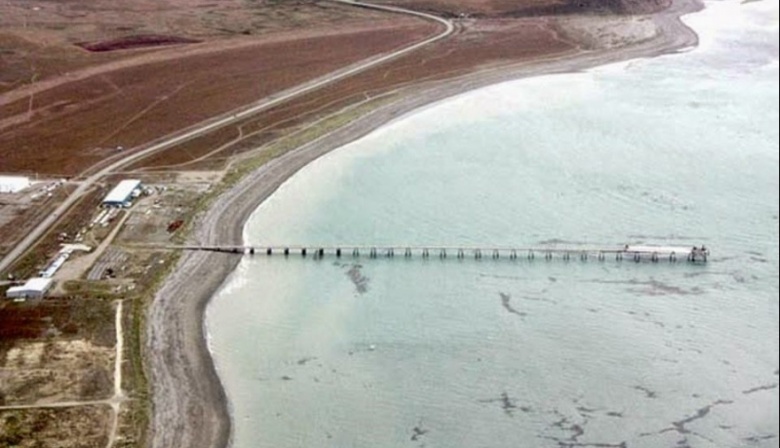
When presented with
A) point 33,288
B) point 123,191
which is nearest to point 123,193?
point 123,191

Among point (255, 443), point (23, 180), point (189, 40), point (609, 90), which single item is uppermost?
point (189, 40)

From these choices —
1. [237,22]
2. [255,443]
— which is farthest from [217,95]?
[255,443]

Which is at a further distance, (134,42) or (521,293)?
(134,42)

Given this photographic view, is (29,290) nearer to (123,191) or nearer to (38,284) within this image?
(38,284)

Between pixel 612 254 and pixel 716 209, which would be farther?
pixel 716 209

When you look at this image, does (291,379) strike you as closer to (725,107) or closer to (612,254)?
(612,254)

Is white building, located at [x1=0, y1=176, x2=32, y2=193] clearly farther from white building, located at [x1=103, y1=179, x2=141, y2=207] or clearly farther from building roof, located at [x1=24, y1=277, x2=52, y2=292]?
building roof, located at [x1=24, y1=277, x2=52, y2=292]

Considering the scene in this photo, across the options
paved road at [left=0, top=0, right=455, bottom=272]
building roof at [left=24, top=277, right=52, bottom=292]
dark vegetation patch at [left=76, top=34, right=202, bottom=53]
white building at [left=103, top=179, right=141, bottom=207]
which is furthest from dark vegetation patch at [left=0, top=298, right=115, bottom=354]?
dark vegetation patch at [left=76, top=34, right=202, bottom=53]
